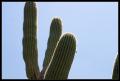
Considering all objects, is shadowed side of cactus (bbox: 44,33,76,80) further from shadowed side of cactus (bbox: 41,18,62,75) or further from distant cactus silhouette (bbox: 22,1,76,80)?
Result: shadowed side of cactus (bbox: 41,18,62,75)

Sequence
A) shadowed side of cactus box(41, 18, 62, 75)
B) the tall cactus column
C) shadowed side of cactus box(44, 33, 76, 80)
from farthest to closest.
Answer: shadowed side of cactus box(41, 18, 62, 75)
the tall cactus column
shadowed side of cactus box(44, 33, 76, 80)

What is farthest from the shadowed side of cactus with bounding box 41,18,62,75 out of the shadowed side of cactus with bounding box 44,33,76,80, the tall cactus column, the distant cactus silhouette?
the shadowed side of cactus with bounding box 44,33,76,80

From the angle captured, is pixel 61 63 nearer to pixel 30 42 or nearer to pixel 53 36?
pixel 30 42

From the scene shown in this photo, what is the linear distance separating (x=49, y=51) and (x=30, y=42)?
1.83 ft

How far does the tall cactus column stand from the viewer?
8.12 meters

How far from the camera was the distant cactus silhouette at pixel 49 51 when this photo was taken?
6844 millimetres

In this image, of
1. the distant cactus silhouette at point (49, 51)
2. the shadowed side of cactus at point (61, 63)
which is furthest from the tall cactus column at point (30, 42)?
the shadowed side of cactus at point (61, 63)

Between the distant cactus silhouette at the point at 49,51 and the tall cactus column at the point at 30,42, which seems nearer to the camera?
the distant cactus silhouette at the point at 49,51

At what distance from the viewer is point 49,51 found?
8.75 meters

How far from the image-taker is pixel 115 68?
6723 mm

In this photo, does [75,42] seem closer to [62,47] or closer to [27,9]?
[62,47]

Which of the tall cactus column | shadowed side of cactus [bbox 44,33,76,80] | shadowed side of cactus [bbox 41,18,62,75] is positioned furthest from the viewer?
shadowed side of cactus [bbox 41,18,62,75]

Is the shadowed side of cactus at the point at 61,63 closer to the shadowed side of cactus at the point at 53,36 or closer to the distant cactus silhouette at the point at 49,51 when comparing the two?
the distant cactus silhouette at the point at 49,51

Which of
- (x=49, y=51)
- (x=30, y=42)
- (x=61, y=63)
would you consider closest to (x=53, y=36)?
(x=49, y=51)
